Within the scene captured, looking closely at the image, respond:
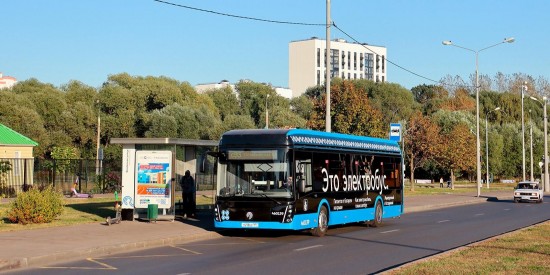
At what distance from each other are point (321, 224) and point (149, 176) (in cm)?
638

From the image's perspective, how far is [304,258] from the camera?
1697 cm

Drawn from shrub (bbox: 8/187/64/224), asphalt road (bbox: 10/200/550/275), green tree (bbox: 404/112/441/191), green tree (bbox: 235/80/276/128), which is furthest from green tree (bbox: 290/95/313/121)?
shrub (bbox: 8/187/64/224)

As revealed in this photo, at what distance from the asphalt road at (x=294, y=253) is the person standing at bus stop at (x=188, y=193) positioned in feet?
13.2

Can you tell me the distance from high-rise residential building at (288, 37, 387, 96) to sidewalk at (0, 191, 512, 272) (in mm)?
137079

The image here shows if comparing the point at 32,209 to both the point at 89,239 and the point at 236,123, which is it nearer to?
the point at 89,239

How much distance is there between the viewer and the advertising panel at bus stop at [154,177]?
2589 cm

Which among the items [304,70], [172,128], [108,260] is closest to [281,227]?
[108,260]

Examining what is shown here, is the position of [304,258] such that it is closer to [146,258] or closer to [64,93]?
[146,258]

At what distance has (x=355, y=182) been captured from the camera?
1004 inches

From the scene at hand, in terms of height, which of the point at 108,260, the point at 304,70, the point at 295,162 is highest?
the point at 304,70

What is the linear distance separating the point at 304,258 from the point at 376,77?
569ft

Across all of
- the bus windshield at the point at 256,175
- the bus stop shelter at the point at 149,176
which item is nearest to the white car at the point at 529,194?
the bus stop shelter at the point at 149,176

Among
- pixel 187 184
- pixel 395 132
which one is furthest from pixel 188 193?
pixel 395 132

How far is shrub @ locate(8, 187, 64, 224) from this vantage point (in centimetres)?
2398
